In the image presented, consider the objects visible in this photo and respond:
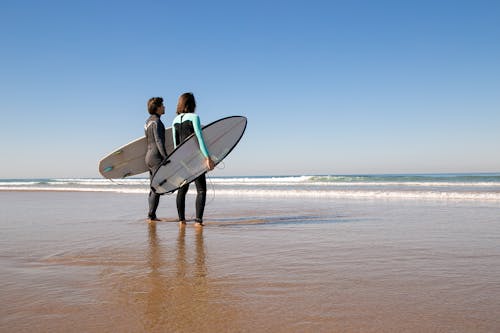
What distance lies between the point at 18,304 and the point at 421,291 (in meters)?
2.22

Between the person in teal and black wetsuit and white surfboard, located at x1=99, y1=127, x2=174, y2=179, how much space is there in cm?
137

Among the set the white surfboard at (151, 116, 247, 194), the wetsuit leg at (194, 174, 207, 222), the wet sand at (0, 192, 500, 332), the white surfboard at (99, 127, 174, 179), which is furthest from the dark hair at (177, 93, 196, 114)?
the wet sand at (0, 192, 500, 332)

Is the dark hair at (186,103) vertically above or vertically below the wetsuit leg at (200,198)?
above

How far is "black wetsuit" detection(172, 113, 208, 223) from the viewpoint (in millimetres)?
5453

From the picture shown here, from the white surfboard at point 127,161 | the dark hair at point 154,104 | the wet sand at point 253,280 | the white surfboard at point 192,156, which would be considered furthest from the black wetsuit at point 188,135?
the white surfboard at point 127,161

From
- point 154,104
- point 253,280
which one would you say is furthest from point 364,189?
point 253,280

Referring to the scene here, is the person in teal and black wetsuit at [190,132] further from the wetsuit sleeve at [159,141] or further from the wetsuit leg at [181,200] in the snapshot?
the wetsuit sleeve at [159,141]

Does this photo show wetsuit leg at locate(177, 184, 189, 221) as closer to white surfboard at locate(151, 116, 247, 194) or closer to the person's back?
white surfboard at locate(151, 116, 247, 194)

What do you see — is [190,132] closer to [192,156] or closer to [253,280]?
[192,156]

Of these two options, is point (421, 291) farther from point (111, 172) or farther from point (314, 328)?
point (111, 172)

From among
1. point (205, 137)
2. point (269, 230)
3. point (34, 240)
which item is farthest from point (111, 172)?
point (269, 230)

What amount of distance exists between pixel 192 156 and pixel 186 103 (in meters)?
0.75

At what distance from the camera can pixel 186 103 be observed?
18.1ft

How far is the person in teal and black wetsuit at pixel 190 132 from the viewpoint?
5.45 metres
